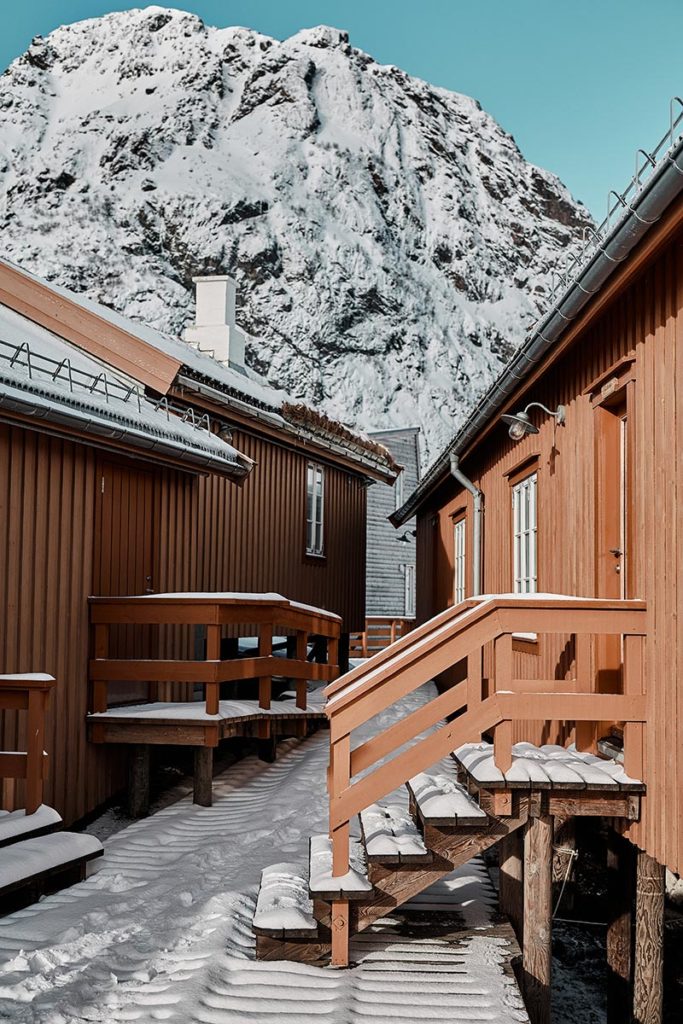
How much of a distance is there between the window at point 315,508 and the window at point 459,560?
2609 mm

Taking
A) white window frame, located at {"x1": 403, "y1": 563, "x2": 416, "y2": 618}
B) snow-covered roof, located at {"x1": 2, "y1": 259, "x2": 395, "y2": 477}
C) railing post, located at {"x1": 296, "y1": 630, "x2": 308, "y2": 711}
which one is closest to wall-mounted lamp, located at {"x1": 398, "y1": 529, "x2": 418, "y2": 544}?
white window frame, located at {"x1": 403, "y1": 563, "x2": 416, "y2": 618}

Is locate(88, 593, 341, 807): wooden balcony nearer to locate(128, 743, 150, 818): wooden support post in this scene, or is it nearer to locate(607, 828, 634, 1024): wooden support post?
locate(128, 743, 150, 818): wooden support post

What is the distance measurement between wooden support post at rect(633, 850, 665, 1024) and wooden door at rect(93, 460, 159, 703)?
213 inches

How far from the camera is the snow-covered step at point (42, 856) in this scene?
18.0 ft

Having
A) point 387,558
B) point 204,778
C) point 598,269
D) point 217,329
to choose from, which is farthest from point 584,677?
point 387,558

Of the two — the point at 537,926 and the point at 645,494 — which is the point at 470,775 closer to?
the point at 537,926

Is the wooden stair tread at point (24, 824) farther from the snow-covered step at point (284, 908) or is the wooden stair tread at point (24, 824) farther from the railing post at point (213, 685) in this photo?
the railing post at point (213, 685)

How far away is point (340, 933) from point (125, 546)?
5184mm

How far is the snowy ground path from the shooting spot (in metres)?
4.21

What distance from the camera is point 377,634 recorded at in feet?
95.6

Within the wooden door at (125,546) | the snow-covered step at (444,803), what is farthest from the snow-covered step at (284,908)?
the wooden door at (125,546)

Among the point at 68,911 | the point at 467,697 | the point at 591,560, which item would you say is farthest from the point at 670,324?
the point at 68,911

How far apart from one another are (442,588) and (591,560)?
9.02 metres

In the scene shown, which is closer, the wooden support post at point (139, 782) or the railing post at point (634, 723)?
the railing post at point (634, 723)
